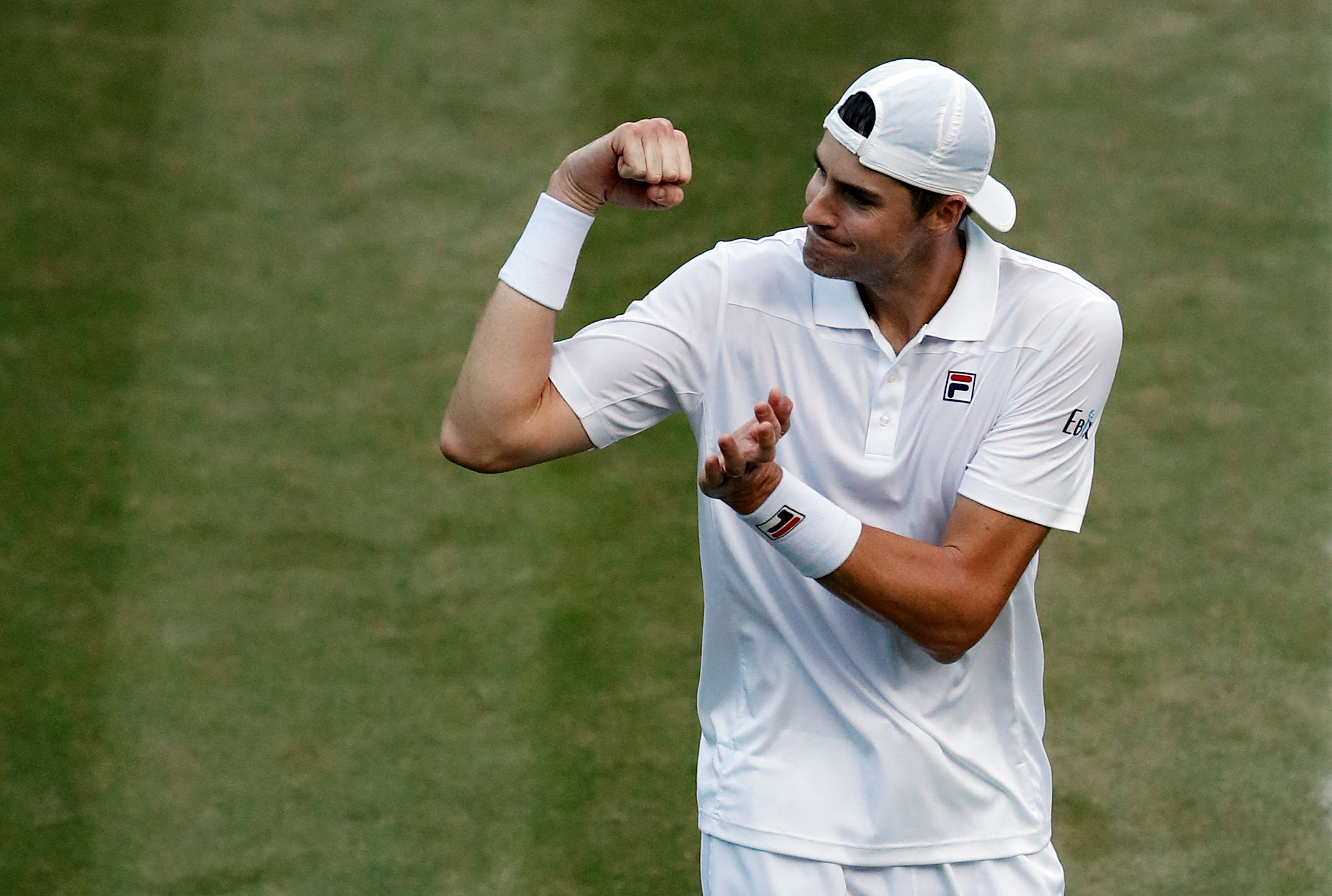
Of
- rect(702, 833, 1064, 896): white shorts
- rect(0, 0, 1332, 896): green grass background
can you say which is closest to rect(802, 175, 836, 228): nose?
rect(702, 833, 1064, 896): white shorts

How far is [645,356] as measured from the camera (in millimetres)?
2148

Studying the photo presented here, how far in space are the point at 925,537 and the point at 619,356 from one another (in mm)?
513

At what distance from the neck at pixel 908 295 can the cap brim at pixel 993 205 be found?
6 centimetres

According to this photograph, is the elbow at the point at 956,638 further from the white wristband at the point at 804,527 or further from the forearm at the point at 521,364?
the forearm at the point at 521,364

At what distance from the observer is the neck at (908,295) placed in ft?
7.03

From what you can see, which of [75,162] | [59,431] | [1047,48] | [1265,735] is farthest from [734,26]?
[1265,735]

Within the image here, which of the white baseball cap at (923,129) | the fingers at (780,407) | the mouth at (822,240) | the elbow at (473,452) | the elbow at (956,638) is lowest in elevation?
the elbow at (956,638)

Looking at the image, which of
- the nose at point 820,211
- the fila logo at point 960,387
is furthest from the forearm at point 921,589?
the nose at point 820,211

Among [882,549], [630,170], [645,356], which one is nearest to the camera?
[882,549]

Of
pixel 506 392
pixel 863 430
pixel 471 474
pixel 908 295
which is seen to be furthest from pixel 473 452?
pixel 471 474

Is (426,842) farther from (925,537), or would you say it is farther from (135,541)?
(925,537)

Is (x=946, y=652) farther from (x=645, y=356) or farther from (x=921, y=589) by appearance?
(x=645, y=356)

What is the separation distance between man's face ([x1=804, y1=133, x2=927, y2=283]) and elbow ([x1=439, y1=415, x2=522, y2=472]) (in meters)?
0.51

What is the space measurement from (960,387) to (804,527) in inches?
15.0
